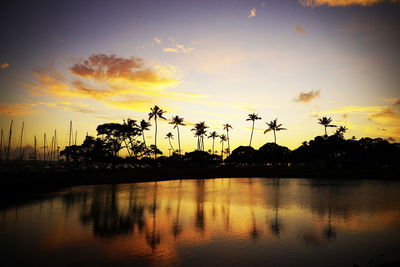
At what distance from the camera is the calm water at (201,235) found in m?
10.3

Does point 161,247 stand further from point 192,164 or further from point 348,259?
point 192,164

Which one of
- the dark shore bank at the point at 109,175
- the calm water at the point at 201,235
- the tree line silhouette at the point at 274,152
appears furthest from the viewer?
the tree line silhouette at the point at 274,152

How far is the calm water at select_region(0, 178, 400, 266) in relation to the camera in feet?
33.7

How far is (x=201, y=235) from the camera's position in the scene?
44.4ft

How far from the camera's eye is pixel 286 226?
15.3m

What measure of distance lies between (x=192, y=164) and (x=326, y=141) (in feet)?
168

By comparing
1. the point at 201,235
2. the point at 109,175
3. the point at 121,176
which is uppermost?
the point at 201,235

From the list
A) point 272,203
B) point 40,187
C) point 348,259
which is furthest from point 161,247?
point 40,187

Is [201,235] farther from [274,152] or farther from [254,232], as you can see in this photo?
[274,152]

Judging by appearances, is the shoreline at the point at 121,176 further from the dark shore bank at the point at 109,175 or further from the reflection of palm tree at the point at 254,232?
the reflection of palm tree at the point at 254,232

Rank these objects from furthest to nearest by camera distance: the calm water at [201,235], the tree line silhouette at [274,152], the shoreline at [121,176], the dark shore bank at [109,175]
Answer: the tree line silhouette at [274,152]
the dark shore bank at [109,175]
the shoreline at [121,176]
the calm water at [201,235]

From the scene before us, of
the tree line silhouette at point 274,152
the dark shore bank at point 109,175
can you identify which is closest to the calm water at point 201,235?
the dark shore bank at point 109,175

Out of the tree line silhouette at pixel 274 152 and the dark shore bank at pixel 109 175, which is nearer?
the dark shore bank at pixel 109 175

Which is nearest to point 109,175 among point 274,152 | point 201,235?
point 201,235
